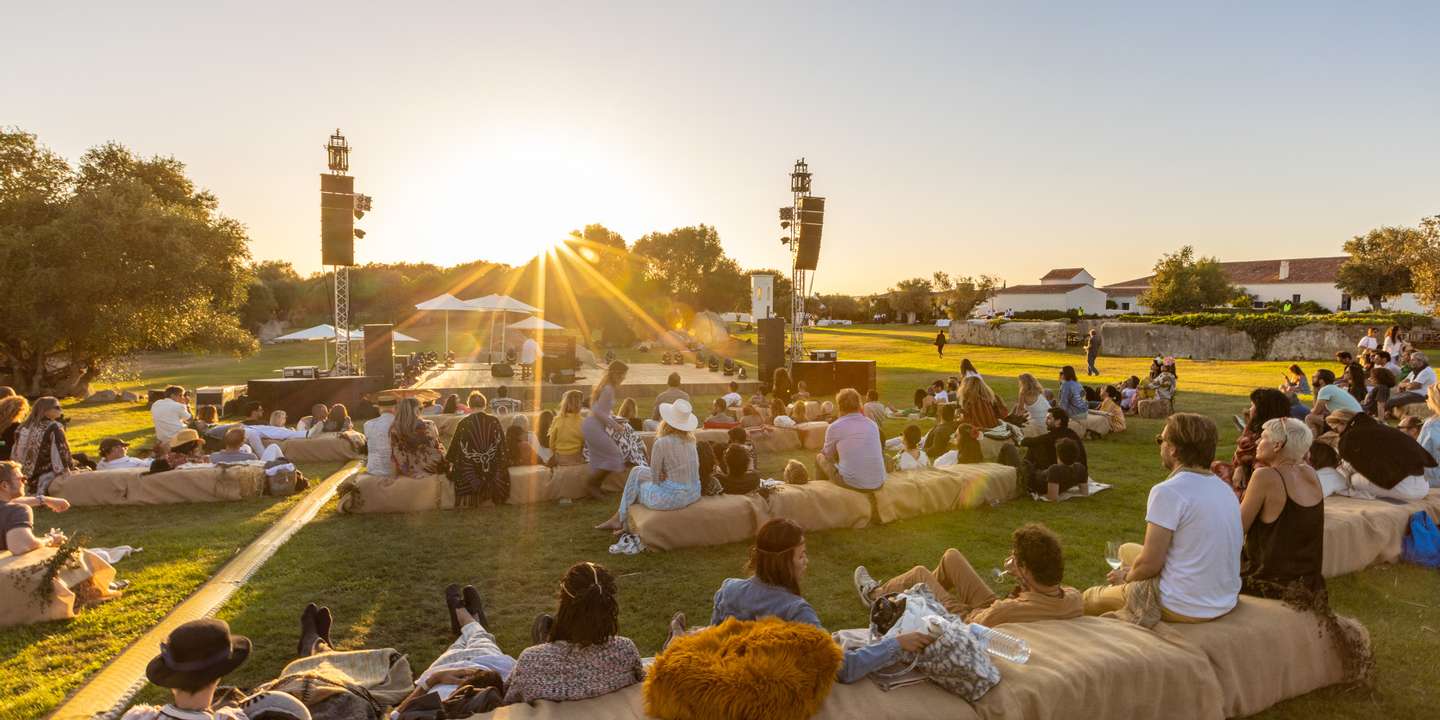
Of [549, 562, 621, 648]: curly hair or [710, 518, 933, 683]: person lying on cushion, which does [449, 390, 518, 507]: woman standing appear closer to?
[710, 518, 933, 683]: person lying on cushion

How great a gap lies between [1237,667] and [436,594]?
5.22 metres

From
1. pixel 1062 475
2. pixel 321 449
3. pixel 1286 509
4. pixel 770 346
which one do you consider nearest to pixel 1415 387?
pixel 1062 475

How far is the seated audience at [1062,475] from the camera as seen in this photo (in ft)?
27.2

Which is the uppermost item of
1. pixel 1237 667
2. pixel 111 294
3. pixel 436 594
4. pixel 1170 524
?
pixel 111 294

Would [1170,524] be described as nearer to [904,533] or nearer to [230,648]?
[904,533]

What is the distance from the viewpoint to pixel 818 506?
713 centimetres

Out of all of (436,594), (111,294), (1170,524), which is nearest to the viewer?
(1170,524)

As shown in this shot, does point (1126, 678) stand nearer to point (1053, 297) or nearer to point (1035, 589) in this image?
point (1035, 589)

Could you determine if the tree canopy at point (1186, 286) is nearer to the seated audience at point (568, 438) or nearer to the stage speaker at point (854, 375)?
the stage speaker at point (854, 375)

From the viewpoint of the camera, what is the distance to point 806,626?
10.5 feet

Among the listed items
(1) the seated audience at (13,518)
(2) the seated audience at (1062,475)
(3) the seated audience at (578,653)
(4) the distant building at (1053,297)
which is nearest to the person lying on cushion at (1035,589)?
(3) the seated audience at (578,653)

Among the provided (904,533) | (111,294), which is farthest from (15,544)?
(111,294)

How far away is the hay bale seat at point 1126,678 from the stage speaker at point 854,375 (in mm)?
14500

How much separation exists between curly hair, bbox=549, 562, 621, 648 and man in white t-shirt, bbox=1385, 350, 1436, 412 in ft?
49.0
